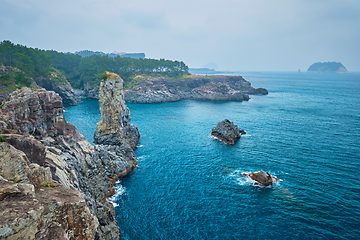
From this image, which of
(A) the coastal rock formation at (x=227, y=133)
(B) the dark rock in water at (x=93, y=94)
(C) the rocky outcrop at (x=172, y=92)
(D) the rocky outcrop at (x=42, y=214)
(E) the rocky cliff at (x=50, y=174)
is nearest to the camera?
(D) the rocky outcrop at (x=42, y=214)

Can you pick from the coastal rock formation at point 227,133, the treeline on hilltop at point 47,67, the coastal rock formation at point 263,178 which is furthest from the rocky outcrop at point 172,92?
the coastal rock formation at point 263,178

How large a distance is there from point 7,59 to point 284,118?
546 ft

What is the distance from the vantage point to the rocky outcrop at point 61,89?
13738cm

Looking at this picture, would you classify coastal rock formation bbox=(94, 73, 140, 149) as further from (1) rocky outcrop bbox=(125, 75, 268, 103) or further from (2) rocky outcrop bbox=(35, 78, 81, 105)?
(1) rocky outcrop bbox=(125, 75, 268, 103)

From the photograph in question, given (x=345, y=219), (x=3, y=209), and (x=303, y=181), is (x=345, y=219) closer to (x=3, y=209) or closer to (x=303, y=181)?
(x=303, y=181)

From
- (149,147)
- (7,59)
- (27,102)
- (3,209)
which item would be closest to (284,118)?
(149,147)

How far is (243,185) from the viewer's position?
52125 millimetres

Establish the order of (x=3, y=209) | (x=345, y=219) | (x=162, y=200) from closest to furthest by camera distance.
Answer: (x=3, y=209), (x=345, y=219), (x=162, y=200)

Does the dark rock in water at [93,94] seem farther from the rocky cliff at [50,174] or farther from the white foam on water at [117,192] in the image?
the white foam on water at [117,192]

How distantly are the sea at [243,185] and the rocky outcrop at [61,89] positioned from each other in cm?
5564

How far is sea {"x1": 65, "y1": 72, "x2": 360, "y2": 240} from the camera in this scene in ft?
126

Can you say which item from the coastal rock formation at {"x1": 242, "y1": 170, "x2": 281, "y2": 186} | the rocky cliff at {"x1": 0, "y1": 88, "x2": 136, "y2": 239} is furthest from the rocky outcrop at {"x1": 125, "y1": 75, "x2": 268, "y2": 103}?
the coastal rock formation at {"x1": 242, "y1": 170, "x2": 281, "y2": 186}

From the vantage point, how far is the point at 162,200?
151 ft

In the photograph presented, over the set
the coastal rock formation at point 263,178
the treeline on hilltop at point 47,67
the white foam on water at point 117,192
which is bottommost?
the white foam on water at point 117,192
